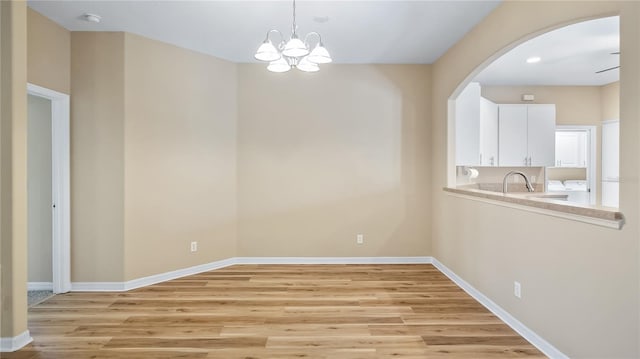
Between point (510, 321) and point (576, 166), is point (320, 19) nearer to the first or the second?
point (510, 321)

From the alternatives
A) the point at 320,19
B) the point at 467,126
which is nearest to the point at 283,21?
the point at 320,19

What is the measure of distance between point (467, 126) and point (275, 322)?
3.37 m

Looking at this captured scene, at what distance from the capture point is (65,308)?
130 inches

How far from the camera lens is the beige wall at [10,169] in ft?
8.30

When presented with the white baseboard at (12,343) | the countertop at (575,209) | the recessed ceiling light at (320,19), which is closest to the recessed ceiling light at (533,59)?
the countertop at (575,209)

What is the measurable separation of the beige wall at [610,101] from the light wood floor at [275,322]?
421 cm

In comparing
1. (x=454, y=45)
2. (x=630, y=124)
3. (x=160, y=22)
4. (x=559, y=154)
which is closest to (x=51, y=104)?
(x=160, y=22)

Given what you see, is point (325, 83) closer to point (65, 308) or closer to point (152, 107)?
point (152, 107)

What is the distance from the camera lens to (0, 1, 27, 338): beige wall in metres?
2.53

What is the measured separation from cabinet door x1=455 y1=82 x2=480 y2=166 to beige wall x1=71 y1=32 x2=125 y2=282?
4050 millimetres

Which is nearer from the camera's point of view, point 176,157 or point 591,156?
point 176,157

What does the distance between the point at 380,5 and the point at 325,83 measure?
5.96ft

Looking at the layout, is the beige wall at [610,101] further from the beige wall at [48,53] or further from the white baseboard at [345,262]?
the beige wall at [48,53]

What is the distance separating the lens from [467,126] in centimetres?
447
